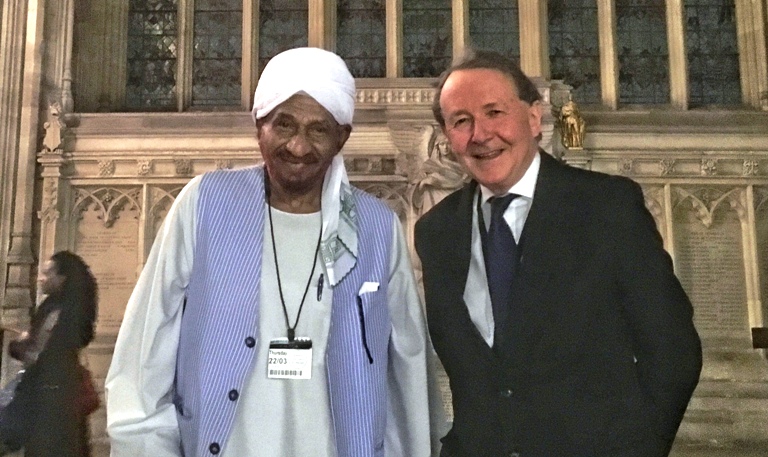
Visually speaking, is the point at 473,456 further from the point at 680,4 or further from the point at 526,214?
the point at 680,4

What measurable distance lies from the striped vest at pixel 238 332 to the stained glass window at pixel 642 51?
7.40 metres

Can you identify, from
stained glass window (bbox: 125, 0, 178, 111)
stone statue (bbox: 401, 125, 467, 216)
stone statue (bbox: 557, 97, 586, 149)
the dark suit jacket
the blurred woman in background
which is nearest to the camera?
the dark suit jacket

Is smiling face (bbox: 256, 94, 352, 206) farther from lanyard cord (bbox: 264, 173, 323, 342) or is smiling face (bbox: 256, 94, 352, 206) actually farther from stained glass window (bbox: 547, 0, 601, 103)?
stained glass window (bbox: 547, 0, 601, 103)

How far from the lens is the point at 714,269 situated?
24.5 ft

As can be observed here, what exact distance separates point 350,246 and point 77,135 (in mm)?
6650

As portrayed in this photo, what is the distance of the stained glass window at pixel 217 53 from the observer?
830 cm

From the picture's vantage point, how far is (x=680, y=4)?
8234 mm

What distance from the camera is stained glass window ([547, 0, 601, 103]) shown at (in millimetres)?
8344

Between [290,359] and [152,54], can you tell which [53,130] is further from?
[290,359]

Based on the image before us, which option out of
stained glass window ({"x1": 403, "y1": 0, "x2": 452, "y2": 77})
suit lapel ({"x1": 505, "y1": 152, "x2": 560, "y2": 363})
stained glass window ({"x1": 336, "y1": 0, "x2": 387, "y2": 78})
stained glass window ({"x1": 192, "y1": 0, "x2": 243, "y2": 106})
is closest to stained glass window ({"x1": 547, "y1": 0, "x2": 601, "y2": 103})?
stained glass window ({"x1": 403, "y1": 0, "x2": 452, "y2": 77})

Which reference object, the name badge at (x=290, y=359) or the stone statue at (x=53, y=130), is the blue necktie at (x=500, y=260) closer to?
the name badge at (x=290, y=359)

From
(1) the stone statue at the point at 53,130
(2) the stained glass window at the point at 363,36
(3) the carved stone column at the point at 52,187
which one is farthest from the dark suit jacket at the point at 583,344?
(2) the stained glass window at the point at 363,36

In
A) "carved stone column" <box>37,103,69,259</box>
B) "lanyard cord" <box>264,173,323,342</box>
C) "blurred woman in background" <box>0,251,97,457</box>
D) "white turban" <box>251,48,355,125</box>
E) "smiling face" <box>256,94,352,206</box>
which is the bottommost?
"blurred woman in background" <box>0,251,97,457</box>

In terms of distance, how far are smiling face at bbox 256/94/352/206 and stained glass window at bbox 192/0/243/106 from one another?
6803 mm
